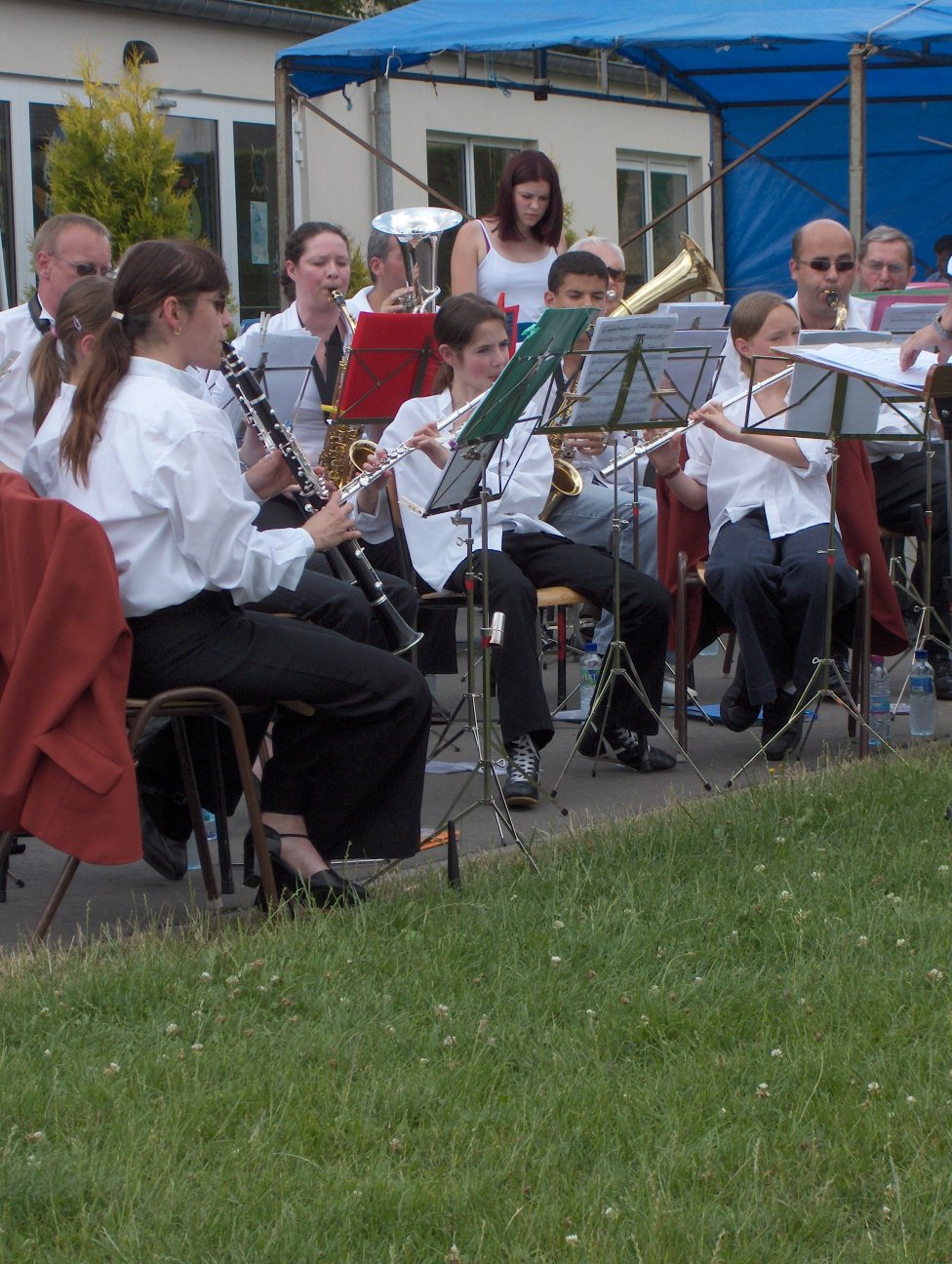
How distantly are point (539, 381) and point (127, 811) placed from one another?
1.58m

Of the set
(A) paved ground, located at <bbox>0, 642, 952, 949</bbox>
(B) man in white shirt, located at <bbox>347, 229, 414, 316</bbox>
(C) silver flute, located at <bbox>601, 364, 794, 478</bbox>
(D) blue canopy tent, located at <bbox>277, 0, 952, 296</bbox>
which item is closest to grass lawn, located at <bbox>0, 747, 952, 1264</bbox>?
(A) paved ground, located at <bbox>0, 642, 952, 949</bbox>

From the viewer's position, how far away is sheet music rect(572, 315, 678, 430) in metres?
5.06

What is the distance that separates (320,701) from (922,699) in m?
2.91

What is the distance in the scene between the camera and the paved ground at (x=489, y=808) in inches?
171

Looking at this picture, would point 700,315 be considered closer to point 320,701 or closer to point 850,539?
point 850,539

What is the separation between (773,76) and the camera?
11859 mm

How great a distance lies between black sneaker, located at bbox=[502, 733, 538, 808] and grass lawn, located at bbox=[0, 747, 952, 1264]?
1.08 m

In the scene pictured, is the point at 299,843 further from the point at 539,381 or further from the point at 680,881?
the point at 539,381

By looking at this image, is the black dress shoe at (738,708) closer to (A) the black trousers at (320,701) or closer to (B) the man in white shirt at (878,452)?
(B) the man in white shirt at (878,452)

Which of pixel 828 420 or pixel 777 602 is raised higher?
pixel 828 420

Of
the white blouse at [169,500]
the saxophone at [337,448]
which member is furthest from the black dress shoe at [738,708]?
the white blouse at [169,500]

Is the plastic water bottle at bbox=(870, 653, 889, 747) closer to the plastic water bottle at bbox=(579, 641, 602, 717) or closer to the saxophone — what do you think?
the plastic water bottle at bbox=(579, 641, 602, 717)

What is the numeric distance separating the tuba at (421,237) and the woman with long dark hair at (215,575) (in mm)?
2773

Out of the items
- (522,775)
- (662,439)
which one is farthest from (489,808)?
(662,439)
